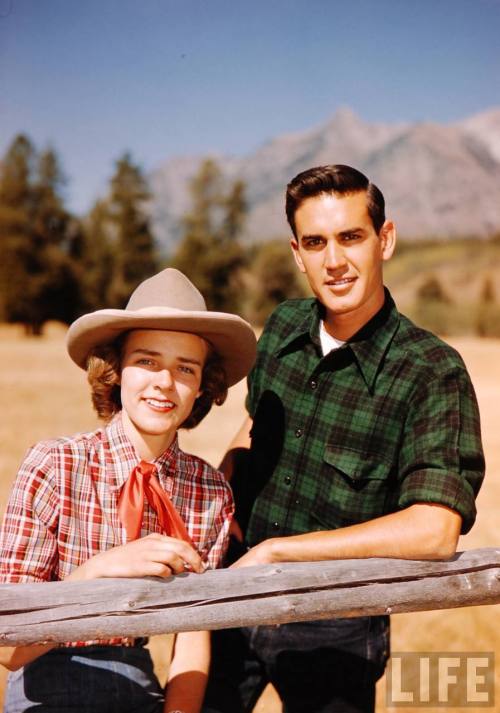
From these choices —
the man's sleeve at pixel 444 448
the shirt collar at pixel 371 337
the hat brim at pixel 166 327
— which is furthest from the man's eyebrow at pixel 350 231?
the man's sleeve at pixel 444 448

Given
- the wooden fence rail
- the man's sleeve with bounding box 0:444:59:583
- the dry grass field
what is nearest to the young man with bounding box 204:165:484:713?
the wooden fence rail

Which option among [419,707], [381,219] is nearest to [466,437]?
[381,219]

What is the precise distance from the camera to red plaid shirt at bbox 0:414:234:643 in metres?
2.21

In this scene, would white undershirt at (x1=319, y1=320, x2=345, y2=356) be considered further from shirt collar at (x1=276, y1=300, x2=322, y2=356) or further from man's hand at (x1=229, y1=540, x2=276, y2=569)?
man's hand at (x1=229, y1=540, x2=276, y2=569)

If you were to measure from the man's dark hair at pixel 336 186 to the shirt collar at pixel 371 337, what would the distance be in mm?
338

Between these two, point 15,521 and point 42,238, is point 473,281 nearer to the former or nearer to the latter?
point 42,238

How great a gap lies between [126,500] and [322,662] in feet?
3.61

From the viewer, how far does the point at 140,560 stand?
2131 mm

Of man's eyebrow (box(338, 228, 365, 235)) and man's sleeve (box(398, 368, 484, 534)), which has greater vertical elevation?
man's eyebrow (box(338, 228, 365, 235))

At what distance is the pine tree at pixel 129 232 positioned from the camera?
42.3 metres

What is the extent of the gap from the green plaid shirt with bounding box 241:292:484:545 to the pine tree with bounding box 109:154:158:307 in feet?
128

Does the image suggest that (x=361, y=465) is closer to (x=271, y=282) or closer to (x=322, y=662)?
(x=322, y=662)

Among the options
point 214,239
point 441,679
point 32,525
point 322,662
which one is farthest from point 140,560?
point 214,239

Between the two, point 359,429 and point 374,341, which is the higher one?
point 374,341
